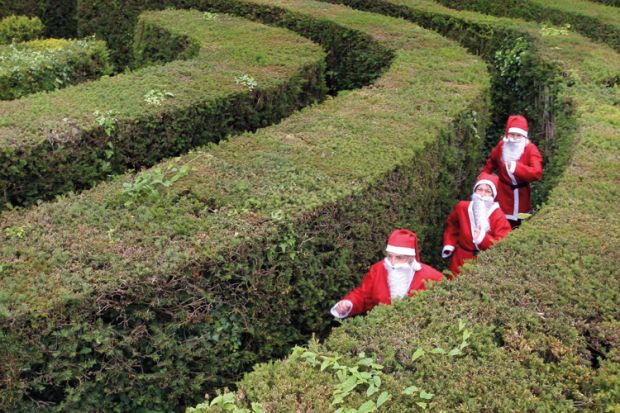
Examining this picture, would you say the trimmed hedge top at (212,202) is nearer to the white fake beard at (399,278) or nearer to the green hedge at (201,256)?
the green hedge at (201,256)

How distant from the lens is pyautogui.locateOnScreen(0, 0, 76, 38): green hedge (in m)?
15.6

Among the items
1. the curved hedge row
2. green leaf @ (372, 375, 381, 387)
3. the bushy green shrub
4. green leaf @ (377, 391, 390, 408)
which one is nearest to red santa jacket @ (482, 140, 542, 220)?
the curved hedge row

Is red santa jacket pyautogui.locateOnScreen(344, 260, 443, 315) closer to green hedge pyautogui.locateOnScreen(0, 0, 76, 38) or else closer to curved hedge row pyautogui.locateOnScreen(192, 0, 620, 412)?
curved hedge row pyautogui.locateOnScreen(192, 0, 620, 412)

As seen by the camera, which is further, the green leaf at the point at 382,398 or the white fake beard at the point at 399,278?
the white fake beard at the point at 399,278

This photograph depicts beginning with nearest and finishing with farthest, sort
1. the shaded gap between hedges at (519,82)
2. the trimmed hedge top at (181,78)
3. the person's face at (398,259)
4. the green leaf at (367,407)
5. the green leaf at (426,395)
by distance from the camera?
the green leaf at (367,407) → the green leaf at (426,395) → the person's face at (398,259) → the trimmed hedge top at (181,78) → the shaded gap between hedges at (519,82)

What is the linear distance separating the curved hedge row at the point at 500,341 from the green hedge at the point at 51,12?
1306 centimetres

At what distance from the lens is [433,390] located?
4211mm

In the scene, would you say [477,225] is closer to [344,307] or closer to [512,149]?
[512,149]

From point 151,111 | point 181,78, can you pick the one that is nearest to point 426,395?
point 151,111

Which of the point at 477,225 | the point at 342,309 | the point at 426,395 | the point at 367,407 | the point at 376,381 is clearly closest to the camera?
the point at 367,407

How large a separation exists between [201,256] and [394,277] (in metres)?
1.77

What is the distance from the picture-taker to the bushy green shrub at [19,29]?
45.9 feet

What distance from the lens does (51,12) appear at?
52.1 feet

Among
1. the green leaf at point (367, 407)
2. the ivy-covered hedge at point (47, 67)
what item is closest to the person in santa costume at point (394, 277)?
the green leaf at point (367, 407)
